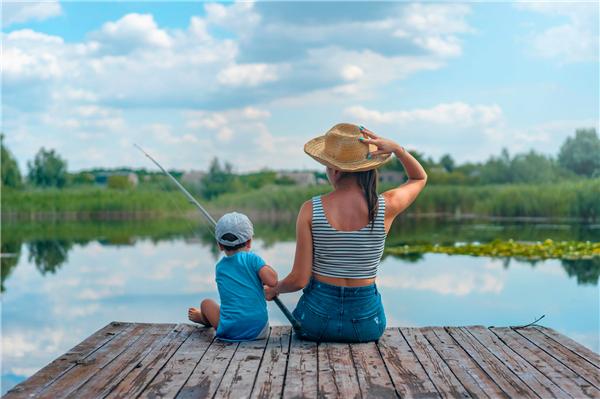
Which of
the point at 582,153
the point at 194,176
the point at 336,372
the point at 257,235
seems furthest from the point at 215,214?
the point at 336,372

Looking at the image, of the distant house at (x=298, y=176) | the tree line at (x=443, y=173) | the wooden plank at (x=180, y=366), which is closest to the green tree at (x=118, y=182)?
the tree line at (x=443, y=173)

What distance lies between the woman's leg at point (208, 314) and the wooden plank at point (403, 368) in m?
0.79

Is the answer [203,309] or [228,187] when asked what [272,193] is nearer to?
[228,187]

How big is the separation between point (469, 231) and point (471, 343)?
33.3ft

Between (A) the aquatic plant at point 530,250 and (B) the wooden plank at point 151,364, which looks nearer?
(B) the wooden plank at point 151,364

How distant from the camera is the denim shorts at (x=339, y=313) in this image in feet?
10.4

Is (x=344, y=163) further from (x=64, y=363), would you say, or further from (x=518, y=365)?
(x=64, y=363)

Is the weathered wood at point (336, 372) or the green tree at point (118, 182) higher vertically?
the green tree at point (118, 182)

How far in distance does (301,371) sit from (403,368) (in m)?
0.41

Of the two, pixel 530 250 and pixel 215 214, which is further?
pixel 215 214

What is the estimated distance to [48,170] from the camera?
23.3 m

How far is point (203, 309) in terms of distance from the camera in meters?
3.59

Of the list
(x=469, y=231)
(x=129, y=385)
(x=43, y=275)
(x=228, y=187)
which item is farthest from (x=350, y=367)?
(x=228, y=187)

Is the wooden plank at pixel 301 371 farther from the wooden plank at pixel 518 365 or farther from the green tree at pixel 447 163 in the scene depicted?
the green tree at pixel 447 163
